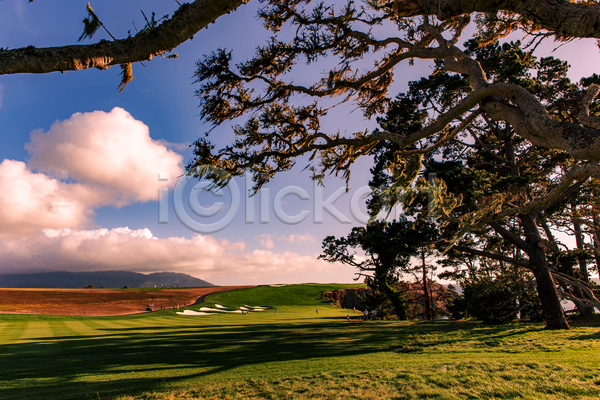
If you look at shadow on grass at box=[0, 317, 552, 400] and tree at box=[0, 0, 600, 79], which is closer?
tree at box=[0, 0, 600, 79]

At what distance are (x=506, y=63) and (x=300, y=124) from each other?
45.0ft

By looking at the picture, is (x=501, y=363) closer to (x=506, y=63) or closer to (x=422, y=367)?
(x=422, y=367)

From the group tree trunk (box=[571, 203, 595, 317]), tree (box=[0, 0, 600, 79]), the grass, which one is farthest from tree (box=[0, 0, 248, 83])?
tree trunk (box=[571, 203, 595, 317])

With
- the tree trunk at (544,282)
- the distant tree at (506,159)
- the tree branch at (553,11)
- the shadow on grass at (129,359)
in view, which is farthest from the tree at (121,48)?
the tree trunk at (544,282)

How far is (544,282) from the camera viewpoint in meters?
15.7

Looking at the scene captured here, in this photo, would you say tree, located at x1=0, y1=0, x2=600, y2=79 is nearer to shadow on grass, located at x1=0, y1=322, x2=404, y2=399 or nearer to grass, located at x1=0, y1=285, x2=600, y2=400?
grass, located at x1=0, y1=285, x2=600, y2=400

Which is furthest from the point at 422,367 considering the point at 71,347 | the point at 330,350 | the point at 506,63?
the point at 506,63

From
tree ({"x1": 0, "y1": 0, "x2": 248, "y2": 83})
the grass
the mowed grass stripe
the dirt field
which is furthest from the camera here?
the dirt field

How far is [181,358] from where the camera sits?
965 cm

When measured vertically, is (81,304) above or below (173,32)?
below

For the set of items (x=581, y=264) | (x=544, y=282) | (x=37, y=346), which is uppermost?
(x=581, y=264)

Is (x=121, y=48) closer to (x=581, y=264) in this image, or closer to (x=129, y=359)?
(x=129, y=359)

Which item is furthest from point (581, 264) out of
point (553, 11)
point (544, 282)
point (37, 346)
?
point (37, 346)

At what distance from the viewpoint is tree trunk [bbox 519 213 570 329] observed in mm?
14998
